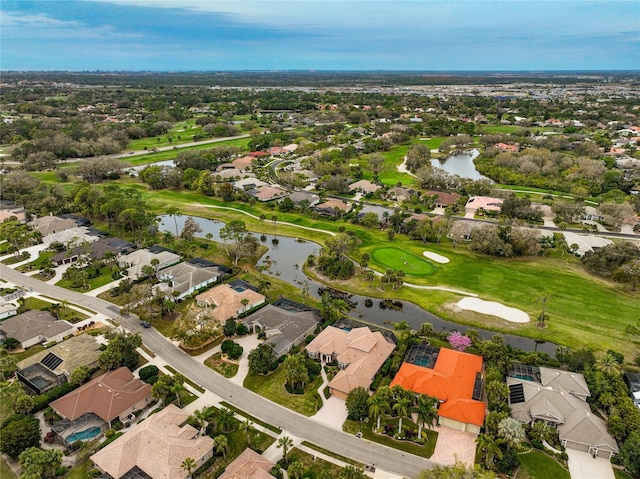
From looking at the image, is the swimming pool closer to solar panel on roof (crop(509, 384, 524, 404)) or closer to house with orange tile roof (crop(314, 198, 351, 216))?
solar panel on roof (crop(509, 384, 524, 404))

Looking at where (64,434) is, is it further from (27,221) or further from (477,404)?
(27,221)

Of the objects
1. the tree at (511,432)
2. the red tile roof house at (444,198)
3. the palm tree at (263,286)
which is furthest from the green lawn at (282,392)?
the red tile roof house at (444,198)

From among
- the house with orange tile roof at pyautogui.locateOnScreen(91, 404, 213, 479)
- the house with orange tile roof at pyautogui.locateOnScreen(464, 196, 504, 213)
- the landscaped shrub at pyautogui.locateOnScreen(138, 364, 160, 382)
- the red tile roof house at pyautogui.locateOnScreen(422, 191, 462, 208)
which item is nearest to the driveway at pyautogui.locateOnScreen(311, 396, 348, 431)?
the house with orange tile roof at pyautogui.locateOnScreen(91, 404, 213, 479)

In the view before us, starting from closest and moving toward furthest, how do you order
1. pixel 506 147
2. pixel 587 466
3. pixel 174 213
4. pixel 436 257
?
pixel 587 466 → pixel 436 257 → pixel 174 213 → pixel 506 147

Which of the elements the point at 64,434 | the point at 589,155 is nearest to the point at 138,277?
the point at 64,434

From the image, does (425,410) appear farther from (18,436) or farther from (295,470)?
(18,436)

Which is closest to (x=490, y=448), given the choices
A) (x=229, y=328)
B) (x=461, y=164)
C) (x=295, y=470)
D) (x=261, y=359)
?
(x=295, y=470)
